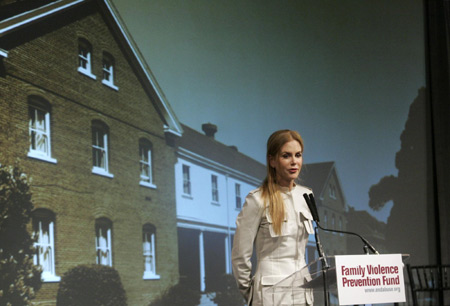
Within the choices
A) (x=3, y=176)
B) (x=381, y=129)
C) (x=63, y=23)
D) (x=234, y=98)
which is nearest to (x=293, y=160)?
(x=3, y=176)

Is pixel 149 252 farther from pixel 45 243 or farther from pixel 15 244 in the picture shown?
pixel 15 244

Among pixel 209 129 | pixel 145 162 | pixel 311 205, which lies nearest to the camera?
pixel 311 205

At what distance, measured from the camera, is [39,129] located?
488 cm

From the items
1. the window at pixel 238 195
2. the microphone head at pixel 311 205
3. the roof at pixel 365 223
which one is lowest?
the microphone head at pixel 311 205

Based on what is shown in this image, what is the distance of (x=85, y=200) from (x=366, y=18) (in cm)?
415

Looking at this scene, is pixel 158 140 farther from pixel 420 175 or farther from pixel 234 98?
pixel 420 175

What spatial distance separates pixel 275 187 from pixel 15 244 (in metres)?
2.98

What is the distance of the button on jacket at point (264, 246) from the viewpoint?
88.1 inches

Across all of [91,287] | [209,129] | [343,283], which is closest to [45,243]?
[91,287]

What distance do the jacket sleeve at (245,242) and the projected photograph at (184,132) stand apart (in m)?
2.90

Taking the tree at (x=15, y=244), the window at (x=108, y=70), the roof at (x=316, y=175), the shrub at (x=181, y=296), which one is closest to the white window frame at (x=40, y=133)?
the tree at (x=15, y=244)

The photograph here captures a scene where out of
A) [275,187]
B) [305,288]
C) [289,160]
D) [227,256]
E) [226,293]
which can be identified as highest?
[289,160]

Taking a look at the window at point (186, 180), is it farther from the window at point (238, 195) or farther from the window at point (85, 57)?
the window at point (85, 57)

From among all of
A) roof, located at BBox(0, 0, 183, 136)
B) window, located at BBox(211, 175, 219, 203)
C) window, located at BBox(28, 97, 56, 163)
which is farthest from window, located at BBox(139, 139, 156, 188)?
window, located at BBox(28, 97, 56, 163)
